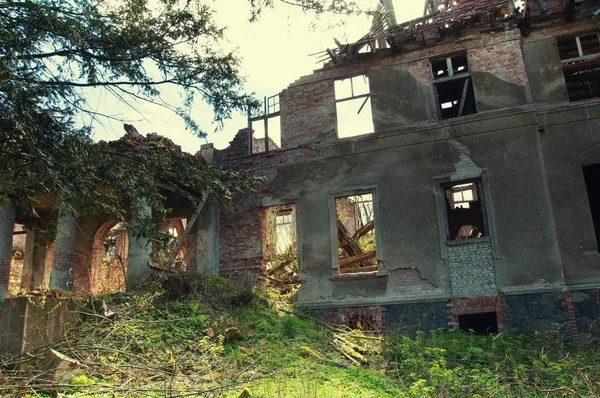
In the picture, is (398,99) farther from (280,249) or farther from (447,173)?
(280,249)

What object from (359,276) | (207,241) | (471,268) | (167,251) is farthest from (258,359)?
(207,241)

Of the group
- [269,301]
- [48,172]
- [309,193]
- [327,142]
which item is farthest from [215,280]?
[48,172]

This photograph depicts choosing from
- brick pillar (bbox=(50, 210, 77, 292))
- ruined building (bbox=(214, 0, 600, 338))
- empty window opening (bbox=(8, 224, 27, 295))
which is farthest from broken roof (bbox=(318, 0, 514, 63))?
empty window opening (bbox=(8, 224, 27, 295))

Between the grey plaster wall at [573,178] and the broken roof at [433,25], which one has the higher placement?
the broken roof at [433,25]

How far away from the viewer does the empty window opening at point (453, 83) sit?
42.0 feet

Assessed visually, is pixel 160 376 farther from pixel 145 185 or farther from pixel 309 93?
pixel 309 93

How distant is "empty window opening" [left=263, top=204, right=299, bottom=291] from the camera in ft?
50.2

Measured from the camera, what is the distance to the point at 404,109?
12938mm

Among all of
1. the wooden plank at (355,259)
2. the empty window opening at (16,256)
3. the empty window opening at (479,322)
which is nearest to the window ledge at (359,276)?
the empty window opening at (479,322)

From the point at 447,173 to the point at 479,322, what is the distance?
3604 millimetres

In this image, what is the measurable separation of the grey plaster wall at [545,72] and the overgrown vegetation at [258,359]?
5.62m

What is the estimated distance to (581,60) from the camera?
1209 cm

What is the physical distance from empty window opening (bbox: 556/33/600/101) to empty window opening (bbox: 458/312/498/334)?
19.6ft

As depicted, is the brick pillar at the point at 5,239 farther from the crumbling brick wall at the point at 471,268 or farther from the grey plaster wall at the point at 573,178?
the grey plaster wall at the point at 573,178
